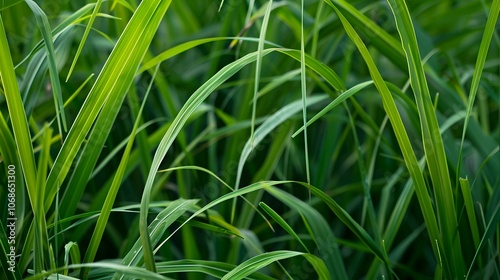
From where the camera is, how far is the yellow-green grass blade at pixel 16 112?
61 cm

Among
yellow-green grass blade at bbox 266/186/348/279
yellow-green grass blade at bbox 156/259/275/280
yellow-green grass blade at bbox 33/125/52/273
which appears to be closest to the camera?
yellow-green grass blade at bbox 33/125/52/273

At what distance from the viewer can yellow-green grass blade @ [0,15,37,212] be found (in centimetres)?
61

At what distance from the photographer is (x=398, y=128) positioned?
2.18ft

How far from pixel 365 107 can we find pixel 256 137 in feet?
1.63

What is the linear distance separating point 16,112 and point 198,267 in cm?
23

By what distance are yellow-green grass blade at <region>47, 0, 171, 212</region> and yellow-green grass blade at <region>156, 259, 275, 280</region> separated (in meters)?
0.14

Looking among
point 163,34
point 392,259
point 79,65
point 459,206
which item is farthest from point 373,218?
point 163,34

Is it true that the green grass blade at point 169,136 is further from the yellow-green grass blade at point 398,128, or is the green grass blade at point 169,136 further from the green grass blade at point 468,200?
the green grass blade at point 468,200

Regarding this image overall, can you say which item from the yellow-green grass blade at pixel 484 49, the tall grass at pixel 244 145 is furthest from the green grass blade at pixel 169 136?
the yellow-green grass blade at pixel 484 49

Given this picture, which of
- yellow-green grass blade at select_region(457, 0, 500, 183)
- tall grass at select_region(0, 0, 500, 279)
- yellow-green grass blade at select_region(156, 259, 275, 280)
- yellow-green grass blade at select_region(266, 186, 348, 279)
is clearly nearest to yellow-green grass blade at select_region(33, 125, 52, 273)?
tall grass at select_region(0, 0, 500, 279)

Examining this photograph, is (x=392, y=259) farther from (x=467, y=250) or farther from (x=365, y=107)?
(x=365, y=107)

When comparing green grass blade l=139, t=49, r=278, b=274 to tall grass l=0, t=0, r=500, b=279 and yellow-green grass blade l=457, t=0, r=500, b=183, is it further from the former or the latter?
yellow-green grass blade l=457, t=0, r=500, b=183

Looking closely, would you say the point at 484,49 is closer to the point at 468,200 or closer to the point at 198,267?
the point at 468,200

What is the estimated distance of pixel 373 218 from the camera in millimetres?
800
